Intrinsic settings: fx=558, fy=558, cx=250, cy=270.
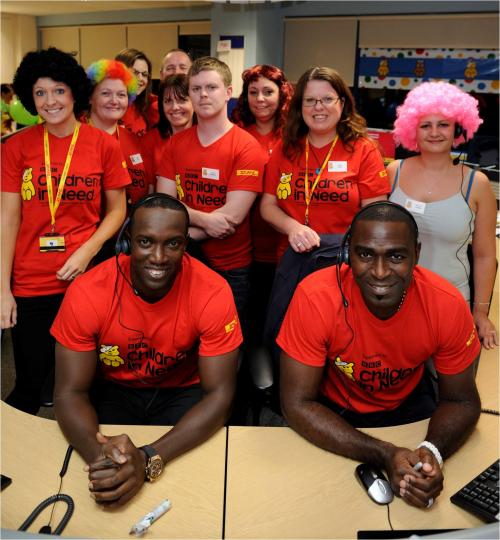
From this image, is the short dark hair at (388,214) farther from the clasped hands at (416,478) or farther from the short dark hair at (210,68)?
the short dark hair at (210,68)

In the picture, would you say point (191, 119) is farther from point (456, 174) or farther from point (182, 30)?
point (182, 30)

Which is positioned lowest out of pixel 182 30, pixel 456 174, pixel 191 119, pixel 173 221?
pixel 173 221

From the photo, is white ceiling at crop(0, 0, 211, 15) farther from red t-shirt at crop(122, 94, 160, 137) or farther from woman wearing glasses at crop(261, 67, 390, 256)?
woman wearing glasses at crop(261, 67, 390, 256)

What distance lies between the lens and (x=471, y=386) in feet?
5.46

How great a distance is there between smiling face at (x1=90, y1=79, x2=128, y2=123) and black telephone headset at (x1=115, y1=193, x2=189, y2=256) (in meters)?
1.30

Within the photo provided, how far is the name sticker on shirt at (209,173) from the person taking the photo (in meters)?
2.55

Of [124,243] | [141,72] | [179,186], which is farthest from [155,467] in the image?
[141,72]

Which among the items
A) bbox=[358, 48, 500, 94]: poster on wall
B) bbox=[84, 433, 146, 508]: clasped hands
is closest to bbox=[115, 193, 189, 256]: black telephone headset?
bbox=[84, 433, 146, 508]: clasped hands

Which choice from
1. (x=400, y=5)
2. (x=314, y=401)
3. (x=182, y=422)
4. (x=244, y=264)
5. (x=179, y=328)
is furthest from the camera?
(x=400, y=5)

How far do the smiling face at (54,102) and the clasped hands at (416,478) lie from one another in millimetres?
1846

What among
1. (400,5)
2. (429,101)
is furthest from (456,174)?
(400,5)

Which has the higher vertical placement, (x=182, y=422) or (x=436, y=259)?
(x=436, y=259)

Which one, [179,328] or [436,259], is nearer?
[179,328]

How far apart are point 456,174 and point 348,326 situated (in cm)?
97
